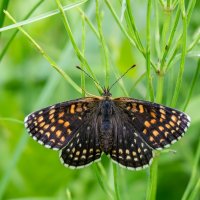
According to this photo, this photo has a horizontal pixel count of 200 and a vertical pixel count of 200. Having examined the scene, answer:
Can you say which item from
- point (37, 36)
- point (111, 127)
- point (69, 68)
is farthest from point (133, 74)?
point (111, 127)

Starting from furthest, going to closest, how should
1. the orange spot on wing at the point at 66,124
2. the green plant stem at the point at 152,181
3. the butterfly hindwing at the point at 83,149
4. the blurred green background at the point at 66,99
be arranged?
1. the blurred green background at the point at 66,99
2. the orange spot on wing at the point at 66,124
3. the butterfly hindwing at the point at 83,149
4. the green plant stem at the point at 152,181

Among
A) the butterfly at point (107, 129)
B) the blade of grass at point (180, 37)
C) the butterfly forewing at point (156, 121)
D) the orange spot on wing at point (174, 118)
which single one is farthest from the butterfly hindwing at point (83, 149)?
the blade of grass at point (180, 37)

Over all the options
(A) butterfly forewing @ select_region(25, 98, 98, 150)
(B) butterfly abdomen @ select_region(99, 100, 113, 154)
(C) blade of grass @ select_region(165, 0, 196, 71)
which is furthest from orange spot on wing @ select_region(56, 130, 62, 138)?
(C) blade of grass @ select_region(165, 0, 196, 71)

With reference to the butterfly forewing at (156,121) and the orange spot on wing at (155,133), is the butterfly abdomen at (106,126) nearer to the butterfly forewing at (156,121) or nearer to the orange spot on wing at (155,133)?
the butterfly forewing at (156,121)

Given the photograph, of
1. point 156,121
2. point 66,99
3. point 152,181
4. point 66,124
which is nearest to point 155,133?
point 156,121

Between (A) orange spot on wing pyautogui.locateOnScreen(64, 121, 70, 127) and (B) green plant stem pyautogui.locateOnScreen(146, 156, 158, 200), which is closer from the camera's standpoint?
(B) green plant stem pyautogui.locateOnScreen(146, 156, 158, 200)

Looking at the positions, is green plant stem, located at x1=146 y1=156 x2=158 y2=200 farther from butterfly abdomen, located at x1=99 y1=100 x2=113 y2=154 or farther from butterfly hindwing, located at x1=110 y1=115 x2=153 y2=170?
butterfly abdomen, located at x1=99 y1=100 x2=113 y2=154

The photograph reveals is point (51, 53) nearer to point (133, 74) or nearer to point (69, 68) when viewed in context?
point (69, 68)
